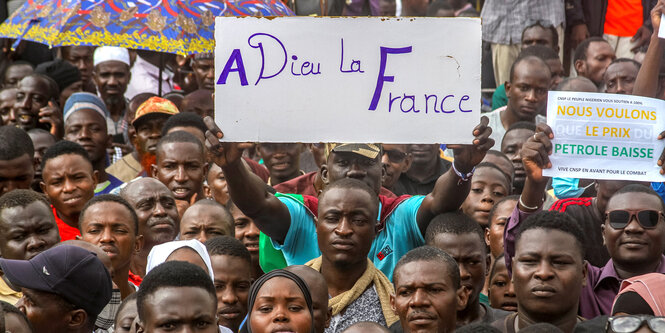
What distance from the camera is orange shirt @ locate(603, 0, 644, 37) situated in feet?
36.5

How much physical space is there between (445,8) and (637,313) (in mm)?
7126

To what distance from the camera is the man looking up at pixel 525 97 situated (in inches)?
364

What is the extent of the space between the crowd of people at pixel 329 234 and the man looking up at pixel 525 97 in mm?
17

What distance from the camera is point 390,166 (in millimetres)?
8148

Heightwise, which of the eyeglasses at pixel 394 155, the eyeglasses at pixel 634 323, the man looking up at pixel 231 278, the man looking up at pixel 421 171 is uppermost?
the eyeglasses at pixel 394 155

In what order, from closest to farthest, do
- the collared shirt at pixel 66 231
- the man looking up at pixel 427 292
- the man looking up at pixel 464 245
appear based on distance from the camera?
the man looking up at pixel 427 292
the man looking up at pixel 464 245
the collared shirt at pixel 66 231

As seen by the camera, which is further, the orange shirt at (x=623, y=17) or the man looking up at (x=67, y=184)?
the orange shirt at (x=623, y=17)

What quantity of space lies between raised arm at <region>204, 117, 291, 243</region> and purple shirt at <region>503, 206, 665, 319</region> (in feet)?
4.27

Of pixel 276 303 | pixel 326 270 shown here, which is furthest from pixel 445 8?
Answer: pixel 276 303

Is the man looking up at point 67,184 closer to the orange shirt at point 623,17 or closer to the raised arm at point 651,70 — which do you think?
the raised arm at point 651,70

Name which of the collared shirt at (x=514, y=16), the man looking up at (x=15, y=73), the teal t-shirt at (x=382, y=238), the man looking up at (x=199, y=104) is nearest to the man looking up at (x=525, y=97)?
the collared shirt at (x=514, y=16)

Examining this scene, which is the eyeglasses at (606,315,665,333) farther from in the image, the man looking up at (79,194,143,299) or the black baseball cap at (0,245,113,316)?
the man looking up at (79,194,143,299)

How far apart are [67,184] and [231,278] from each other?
197 cm

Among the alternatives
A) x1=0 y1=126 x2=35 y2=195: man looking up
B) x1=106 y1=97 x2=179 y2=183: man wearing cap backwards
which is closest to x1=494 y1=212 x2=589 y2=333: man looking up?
x1=0 y1=126 x2=35 y2=195: man looking up
